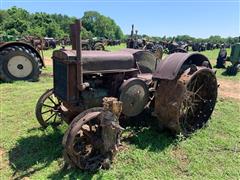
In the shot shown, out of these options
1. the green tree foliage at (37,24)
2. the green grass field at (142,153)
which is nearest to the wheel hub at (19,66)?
the green grass field at (142,153)

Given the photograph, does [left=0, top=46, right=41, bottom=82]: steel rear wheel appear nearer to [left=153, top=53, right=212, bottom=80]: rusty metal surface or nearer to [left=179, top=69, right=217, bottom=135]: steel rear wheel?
[left=153, top=53, right=212, bottom=80]: rusty metal surface

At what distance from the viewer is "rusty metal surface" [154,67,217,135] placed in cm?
501

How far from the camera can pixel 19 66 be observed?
10086 mm

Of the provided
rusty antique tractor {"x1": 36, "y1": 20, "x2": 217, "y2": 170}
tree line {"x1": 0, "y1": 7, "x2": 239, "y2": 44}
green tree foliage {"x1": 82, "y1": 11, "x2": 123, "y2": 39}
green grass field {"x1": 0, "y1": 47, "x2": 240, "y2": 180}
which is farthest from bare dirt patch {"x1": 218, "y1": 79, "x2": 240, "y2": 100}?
green tree foliage {"x1": 82, "y1": 11, "x2": 123, "y2": 39}

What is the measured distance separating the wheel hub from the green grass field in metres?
3.88

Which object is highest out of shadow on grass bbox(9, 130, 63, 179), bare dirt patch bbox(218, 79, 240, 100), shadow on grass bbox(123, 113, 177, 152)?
bare dirt patch bbox(218, 79, 240, 100)

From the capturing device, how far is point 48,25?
6250cm

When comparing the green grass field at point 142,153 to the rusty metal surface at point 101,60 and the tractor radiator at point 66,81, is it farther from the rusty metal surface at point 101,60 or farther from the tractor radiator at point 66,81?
the rusty metal surface at point 101,60

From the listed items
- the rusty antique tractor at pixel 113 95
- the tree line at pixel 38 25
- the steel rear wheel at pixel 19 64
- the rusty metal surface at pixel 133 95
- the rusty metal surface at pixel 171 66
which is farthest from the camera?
the tree line at pixel 38 25

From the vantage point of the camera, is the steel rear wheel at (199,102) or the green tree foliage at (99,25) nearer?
the steel rear wheel at (199,102)

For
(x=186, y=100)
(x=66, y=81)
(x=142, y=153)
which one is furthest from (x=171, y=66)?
→ (x=66, y=81)

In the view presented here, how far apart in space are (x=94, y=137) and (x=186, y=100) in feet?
6.11

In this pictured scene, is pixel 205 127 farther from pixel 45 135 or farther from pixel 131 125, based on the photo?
pixel 45 135

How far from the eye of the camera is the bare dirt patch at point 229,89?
9047 mm
